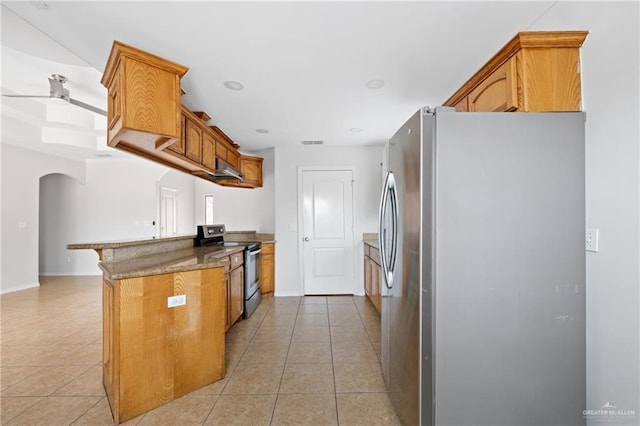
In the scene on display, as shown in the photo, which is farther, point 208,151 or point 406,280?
point 208,151

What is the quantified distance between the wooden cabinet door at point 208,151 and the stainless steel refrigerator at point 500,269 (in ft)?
8.24

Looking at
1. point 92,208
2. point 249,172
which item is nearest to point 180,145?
point 249,172

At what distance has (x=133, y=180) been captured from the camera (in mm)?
6008

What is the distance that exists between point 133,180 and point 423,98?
6.24 m

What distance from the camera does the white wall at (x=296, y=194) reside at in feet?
14.4

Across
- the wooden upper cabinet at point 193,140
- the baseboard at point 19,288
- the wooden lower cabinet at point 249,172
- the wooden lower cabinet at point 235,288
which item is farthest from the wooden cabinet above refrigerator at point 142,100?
the baseboard at point 19,288

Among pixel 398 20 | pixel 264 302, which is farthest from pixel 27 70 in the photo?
pixel 264 302

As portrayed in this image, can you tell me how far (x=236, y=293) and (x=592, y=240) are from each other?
3.01m

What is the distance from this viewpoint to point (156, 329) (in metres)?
1.75

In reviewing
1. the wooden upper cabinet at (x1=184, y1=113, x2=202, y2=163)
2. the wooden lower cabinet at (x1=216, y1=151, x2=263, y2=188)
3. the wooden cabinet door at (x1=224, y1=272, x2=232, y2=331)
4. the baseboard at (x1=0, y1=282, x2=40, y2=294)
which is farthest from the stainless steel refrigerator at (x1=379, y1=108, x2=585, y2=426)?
the baseboard at (x1=0, y1=282, x2=40, y2=294)

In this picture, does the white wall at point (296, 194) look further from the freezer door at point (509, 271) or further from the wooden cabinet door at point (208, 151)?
the freezer door at point (509, 271)

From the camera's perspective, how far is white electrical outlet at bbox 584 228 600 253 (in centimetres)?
133

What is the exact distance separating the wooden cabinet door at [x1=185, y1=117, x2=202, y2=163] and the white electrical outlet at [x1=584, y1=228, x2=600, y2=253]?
10.1 feet

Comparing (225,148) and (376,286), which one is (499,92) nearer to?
(376,286)
